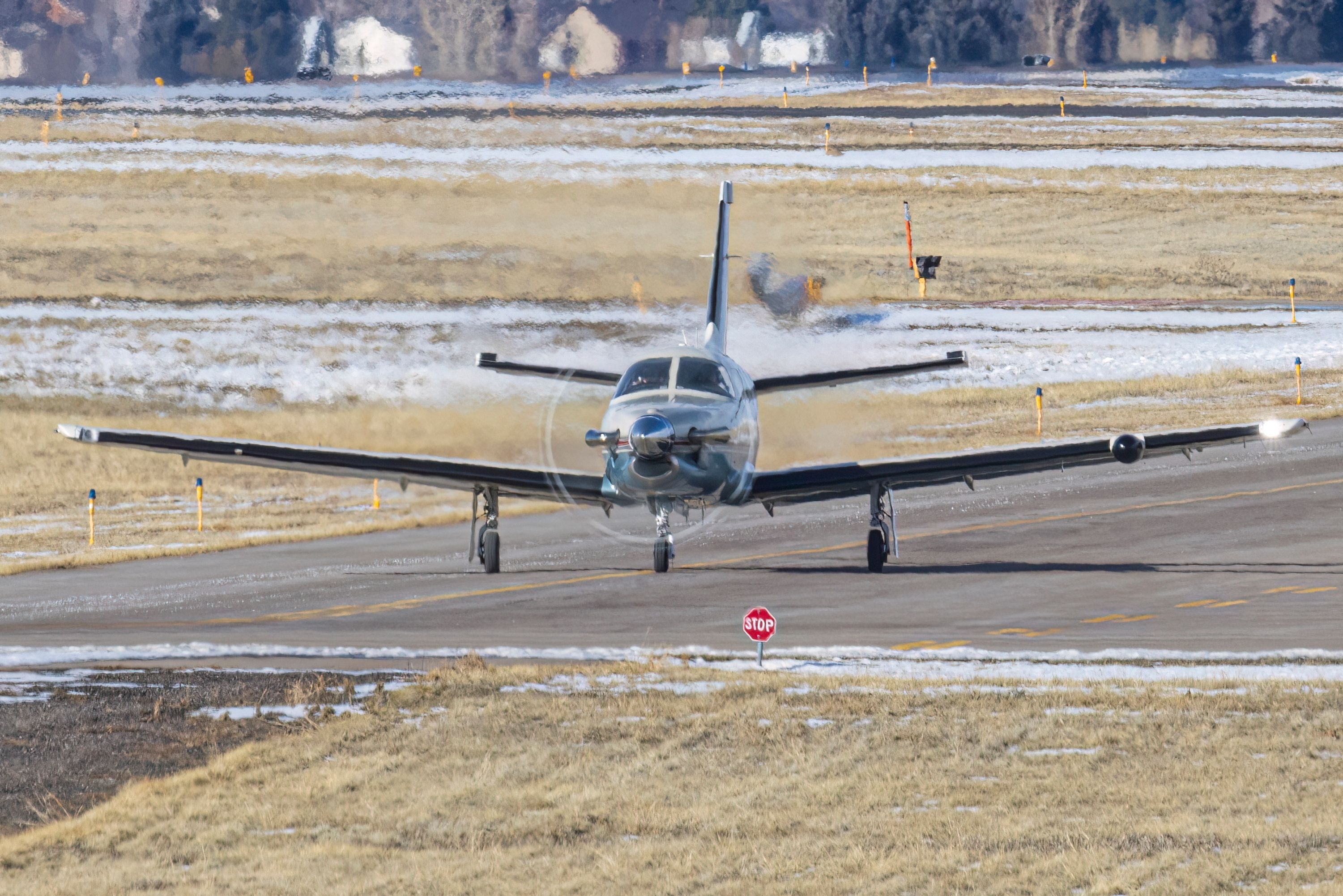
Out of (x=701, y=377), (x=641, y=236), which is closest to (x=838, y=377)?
(x=701, y=377)

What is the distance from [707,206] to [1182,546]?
21.9 metres

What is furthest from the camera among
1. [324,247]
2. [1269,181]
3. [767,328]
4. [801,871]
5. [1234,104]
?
[1234,104]

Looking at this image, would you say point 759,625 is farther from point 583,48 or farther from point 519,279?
point 583,48

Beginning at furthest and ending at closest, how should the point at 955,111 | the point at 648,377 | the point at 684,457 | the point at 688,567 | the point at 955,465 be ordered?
the point at 955,111
the point at 688,567
the point at 955,465
the point at 648,377
the point at 684,457

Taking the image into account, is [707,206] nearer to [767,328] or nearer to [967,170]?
[767,328]

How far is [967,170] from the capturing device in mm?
83688

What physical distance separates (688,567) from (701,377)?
5.28 metres

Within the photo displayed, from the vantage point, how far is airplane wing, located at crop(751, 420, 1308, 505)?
26719 millimetres

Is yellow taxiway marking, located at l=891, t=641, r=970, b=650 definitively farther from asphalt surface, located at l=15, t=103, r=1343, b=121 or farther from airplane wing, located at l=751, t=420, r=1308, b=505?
asphalt surface, located at l=15, t=103, r=1343, b=121

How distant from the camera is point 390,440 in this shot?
41.1m

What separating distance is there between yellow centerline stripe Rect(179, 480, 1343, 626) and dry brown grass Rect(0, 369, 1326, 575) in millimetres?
3548

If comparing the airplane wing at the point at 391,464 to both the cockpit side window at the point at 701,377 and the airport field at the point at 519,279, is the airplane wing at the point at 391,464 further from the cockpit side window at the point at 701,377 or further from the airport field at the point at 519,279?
the airport field at the point at 519,279

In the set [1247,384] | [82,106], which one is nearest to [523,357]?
[1247,384]

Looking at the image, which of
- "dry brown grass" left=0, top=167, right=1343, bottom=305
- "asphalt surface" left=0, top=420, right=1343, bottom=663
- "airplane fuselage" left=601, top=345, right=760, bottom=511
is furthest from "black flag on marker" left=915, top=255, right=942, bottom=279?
"airplane fuselage" left=601, top=345, right=760, bottom=511
